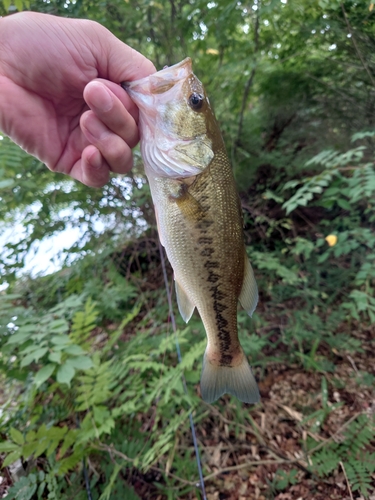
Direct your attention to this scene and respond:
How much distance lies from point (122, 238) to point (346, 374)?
294cm

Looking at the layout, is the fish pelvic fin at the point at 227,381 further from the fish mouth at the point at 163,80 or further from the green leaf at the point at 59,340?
the fish mouth at the point at 163,80

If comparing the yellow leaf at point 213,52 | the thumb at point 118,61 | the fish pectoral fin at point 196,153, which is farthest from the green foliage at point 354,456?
the yellow leaf at point 213,52

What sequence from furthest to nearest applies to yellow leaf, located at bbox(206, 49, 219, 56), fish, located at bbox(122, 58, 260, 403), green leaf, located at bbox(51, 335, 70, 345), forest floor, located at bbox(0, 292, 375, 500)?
yellow leaf, located at bbox(206, 49, 219, 56), forest floor, located at bbox(0, 292, 375, 500), green leaf, located at bbox(51, 335, 70, 345), fish, located at bbox(122, 58, 260, 403)

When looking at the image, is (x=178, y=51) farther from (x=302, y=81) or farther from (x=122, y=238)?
(x=122, y=238)

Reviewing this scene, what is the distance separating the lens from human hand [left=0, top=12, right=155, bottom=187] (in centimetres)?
152

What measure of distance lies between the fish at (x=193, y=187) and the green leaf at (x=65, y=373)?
2.57 ft

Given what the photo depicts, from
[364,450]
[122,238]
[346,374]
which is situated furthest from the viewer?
[122,238]

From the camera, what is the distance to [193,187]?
1.48 meters

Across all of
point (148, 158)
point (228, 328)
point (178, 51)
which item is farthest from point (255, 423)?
point (178, 51)

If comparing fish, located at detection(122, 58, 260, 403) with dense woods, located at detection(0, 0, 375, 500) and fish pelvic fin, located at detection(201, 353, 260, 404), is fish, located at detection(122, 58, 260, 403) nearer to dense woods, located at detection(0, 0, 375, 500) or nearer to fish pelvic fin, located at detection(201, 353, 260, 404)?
fish pelvic fin, located at detection(201, 353, 260, 404)

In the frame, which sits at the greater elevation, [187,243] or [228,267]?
[187,243]

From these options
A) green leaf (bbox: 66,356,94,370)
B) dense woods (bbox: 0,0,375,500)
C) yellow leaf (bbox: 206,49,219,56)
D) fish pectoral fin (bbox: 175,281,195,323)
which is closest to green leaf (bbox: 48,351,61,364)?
dense woods (bbox: 0,0,375,500)

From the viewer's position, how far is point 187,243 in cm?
152

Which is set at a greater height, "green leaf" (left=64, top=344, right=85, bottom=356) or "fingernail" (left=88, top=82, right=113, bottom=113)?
"fingernail" (left=88, top=82, right=113, bottom=113)
